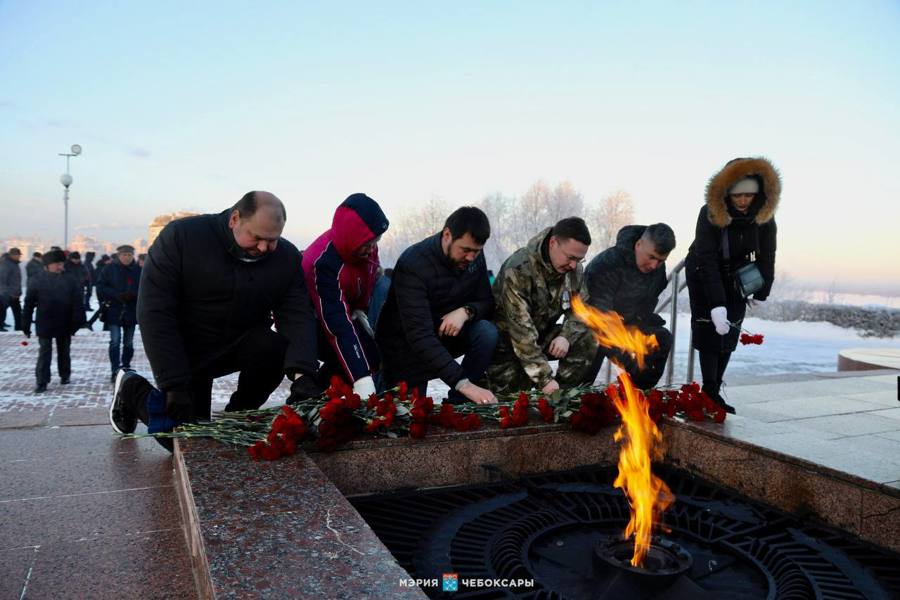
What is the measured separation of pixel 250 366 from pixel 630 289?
2933 mm

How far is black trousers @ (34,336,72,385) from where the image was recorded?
6.91m

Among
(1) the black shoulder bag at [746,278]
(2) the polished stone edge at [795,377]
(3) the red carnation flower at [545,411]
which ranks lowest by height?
(2) the polished stone edge at [795,377]

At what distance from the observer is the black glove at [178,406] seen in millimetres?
3344

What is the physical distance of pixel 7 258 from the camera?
48.2 feet

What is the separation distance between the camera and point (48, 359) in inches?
277

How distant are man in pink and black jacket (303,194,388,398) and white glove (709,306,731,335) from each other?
2390 millimetres

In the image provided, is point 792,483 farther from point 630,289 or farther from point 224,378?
point 224,378

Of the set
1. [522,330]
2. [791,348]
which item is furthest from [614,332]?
[791,348]

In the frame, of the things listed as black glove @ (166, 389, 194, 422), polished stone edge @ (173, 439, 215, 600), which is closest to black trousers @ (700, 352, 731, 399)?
black glove @ (166, 389, 194, 422)

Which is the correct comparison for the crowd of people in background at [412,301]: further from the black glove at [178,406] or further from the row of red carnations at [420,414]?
the row of red carnations at [420,414]

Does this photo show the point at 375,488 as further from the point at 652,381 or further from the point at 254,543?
the point at 652,381

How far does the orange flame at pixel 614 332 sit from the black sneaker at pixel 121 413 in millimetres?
2930

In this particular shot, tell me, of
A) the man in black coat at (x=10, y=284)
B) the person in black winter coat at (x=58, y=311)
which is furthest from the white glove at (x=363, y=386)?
the man in black coat at (x=10, y=284)

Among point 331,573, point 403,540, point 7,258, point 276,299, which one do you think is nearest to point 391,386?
point 276,299
